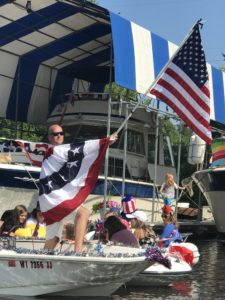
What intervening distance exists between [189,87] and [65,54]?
1078cm

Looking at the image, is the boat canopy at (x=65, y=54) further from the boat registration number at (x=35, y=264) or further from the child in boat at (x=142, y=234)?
the boat registration number at (x=35, y=264)

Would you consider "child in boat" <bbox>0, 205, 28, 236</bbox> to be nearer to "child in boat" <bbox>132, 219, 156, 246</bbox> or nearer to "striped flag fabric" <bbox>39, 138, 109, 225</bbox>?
"striped flag fabric" <bbox>39, 138, 109, 225</bbox>

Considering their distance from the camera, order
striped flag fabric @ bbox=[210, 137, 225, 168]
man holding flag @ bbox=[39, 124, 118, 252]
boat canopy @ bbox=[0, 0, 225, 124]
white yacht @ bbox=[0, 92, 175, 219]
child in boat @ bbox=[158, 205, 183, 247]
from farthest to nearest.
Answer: striped flag fabric @ bbox=[210, 137, 225, 168] < white yacht @ bbox=[0, 92, 175, 219] < boat canopy @ bbox=[0, 0, 225, 124] < child in boat @ bbox=[158, 205, 183, 247] < man holding flag @ bbox=[39, 124, 118, 252]

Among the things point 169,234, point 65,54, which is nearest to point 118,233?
point 169,234

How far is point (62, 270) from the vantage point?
24.8 ft

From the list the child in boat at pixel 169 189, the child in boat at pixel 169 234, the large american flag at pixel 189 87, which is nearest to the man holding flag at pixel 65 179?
the large american flag at pixel 189 87

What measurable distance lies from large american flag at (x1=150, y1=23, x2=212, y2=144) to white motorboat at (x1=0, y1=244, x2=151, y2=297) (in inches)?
108

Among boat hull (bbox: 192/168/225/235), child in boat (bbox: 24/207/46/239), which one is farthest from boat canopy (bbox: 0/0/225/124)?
child in boat (bbox: 24/207/46/239)

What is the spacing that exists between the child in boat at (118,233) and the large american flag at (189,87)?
189cm

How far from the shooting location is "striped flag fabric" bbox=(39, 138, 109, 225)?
7.80m

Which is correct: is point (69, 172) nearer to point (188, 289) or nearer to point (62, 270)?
point (62, 270)

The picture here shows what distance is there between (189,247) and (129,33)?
6405 mm

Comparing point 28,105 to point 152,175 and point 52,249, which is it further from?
point 52,249

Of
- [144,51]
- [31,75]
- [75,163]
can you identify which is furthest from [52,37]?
[75,163]
